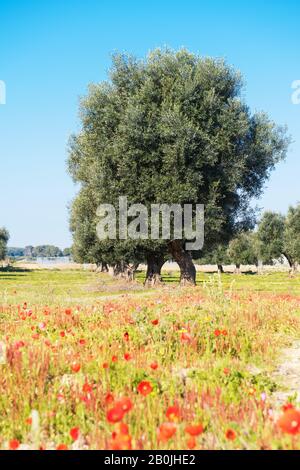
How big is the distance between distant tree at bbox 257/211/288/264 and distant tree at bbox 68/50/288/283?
180 ft

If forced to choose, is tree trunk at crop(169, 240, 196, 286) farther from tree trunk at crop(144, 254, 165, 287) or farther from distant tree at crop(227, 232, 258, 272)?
distant tree at crop(227, 232, 258, 272)

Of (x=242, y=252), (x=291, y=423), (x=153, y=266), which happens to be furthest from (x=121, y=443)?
(x=242, y=252)

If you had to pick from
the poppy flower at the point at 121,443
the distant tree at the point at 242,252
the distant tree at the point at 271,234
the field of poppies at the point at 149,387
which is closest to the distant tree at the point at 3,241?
the distant tree at the point at 242,252

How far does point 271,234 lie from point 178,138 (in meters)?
61.7

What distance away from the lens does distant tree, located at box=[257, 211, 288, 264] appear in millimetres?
81688

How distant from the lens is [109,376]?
586cm

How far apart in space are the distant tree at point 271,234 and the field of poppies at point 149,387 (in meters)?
74.4

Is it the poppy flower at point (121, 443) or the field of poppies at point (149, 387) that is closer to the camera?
the poppy flower at point (121, 443)

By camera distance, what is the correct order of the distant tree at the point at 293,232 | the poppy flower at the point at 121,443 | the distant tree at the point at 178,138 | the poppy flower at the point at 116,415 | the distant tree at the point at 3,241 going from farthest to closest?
the distant tree at the point at 3,241 < the distant tree at the point at 293,232 < the distant tree at the point at 178,138 < the poppy flower at the point at 116,415 < the poppy flower at the point at 121,443

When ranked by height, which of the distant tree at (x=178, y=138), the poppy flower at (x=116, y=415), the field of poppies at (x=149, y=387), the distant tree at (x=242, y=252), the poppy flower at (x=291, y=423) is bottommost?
the field of poppies at (x=149, y=387)

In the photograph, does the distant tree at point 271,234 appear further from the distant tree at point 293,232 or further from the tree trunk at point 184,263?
the tree trunk at point 184,263

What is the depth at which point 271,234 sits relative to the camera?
8275 cm

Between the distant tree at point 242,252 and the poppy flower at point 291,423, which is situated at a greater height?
the distant tree at point 242,252

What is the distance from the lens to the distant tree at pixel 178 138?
2538cm
